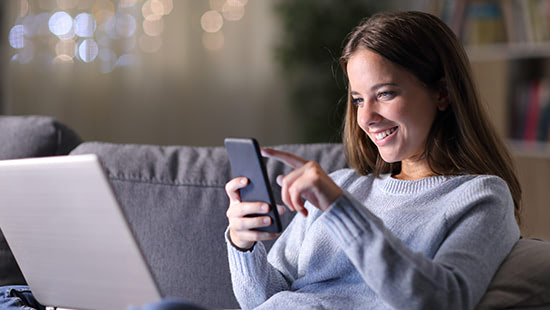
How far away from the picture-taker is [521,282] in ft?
3.32

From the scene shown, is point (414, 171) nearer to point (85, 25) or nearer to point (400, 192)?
point (400, 192)

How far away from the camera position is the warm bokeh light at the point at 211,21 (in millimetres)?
3457

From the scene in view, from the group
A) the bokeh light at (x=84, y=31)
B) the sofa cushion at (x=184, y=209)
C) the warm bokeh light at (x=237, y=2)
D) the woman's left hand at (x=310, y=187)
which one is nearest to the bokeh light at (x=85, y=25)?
the bokeh light at (x=84, y=31)

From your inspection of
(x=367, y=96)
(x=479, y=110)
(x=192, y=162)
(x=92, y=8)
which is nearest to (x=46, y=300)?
(x=192, y=162)

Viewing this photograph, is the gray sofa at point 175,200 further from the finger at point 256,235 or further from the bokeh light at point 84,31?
the bokeh light at point 84,31

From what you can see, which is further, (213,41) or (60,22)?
(213,41)

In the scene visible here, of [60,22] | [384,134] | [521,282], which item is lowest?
[521,282]

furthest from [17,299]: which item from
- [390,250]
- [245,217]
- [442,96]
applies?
[442,96]

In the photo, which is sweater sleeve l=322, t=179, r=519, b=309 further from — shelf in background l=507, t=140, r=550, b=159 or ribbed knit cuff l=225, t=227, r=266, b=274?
shelf in background l=507, t=140, r=550, b=159

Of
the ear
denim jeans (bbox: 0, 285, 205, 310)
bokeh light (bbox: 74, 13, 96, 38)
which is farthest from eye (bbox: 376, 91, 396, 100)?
bokeh light (bbox: 74, 13, 96, 38)

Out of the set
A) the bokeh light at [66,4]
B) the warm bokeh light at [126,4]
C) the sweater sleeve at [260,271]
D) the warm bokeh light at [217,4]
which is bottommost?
the sweater sleeve at [260,271]

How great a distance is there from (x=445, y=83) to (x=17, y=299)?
0.95 metres

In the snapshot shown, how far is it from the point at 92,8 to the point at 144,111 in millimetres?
613

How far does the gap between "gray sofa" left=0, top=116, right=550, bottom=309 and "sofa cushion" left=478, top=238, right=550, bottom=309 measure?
529mm
